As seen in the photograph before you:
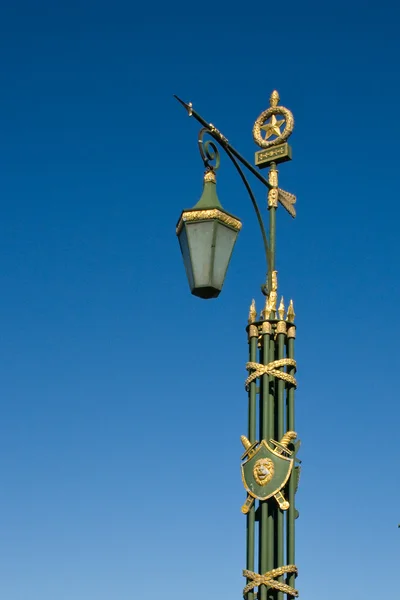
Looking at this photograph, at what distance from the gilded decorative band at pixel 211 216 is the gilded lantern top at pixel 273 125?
3220 millimetres

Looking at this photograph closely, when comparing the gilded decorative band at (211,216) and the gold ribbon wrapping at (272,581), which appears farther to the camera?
the gold ribbon wrapping at (272,581)

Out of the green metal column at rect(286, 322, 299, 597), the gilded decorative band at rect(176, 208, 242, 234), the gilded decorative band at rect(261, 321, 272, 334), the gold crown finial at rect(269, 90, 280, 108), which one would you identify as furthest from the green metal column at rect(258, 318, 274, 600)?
the gold crown finial at rect(269, 90, 280, 108)

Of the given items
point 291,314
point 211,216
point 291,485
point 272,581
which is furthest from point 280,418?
point 211,216

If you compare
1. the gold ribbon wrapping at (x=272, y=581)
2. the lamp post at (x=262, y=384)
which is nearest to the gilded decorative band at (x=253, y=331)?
the lamp post at (x=262, y=384)

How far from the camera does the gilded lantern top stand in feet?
45.0

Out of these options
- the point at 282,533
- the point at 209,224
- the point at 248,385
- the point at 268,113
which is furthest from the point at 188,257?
the point at 268,113

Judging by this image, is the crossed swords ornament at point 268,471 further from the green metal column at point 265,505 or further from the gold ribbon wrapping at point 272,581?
the gold ribbon wrapping at point 272,581

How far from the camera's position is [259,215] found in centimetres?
1242

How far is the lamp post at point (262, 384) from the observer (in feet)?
34.4

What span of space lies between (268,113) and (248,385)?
4.10m

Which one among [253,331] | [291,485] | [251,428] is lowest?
[291,485]

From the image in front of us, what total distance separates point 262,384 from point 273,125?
387cm

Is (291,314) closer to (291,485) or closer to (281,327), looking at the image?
(281,327)

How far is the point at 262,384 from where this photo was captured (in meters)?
12.0
